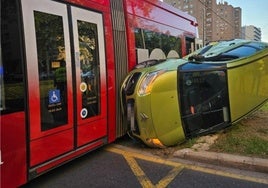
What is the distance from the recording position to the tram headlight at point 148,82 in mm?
5336

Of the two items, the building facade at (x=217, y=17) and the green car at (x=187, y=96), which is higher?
the building facade at (x=217, y=17)

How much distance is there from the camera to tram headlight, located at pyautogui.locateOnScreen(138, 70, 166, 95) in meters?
5.34

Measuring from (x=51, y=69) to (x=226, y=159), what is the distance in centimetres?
283

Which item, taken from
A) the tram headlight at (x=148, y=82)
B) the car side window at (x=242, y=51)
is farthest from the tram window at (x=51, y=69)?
the car side window at (x=242, y=51)

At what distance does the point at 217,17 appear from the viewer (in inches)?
2530

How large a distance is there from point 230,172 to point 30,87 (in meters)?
2.93

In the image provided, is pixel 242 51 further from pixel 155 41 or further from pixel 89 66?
pixel 89 66

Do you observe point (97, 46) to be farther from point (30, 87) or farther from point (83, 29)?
point (30, 87)

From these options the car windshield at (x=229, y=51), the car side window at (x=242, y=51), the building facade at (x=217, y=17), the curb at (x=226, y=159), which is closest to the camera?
the curb at (x=226, y=159)

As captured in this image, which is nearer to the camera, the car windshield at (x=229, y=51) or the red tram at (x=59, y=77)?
the red tram at (x=59, y=77)

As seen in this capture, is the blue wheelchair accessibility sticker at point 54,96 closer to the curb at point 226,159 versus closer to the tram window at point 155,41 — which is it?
the curb at point 226,159

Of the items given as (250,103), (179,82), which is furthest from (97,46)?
(250,103)

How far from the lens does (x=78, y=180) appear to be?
4.45 meters

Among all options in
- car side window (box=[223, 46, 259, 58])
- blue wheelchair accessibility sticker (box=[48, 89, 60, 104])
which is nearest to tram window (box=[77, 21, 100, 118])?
blue wheelchair accessibility sticker (box=[48, 89, 60, 104])
